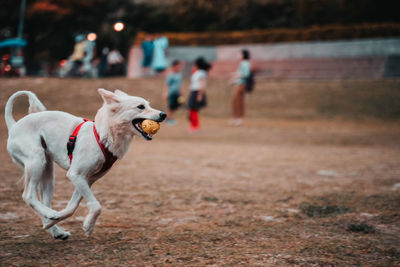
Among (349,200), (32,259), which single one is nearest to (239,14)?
(349,200)

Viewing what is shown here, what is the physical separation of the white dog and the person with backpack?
10748mm

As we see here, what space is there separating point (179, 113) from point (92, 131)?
1496 cm

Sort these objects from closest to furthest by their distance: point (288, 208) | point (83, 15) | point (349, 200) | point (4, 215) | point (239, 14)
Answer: point (4, 215)
point (288, 208)
point (349, 200)
point (239, 14)
point (83, 15)

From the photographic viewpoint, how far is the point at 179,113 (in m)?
18.3

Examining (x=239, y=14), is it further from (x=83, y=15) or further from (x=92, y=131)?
(x=92, y=131)

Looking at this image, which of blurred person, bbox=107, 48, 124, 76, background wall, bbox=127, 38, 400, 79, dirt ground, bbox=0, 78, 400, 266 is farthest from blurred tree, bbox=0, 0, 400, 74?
dirt ground, bbox=0, 78, 400, 266

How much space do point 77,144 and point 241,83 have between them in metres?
11.4

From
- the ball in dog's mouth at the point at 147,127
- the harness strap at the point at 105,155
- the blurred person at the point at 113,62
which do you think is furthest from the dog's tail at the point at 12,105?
the blurred person at the point at 113,62

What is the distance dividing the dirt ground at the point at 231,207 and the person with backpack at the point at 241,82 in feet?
9.31

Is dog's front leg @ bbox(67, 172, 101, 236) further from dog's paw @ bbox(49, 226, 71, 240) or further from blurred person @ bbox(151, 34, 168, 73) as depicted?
blurred person @ bbox(151, 34, 168, 73)

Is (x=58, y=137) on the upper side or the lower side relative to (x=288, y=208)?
upper

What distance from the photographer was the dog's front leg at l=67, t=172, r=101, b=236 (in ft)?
10.3

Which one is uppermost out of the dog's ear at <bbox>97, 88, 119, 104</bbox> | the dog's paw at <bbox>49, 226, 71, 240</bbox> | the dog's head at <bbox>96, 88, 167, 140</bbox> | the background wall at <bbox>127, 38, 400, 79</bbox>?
the background wall at <bbox>127, 38, 400, 79</bbox>

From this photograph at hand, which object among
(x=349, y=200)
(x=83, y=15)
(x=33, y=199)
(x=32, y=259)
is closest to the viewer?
(x=32, y=259)
